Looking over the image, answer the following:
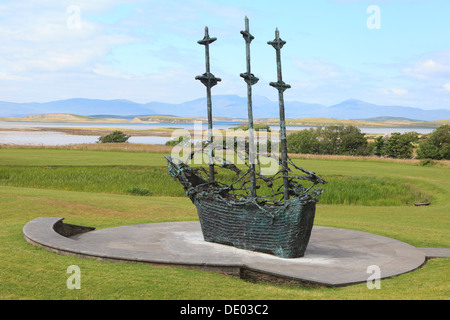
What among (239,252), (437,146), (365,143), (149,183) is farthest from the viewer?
(365,143)

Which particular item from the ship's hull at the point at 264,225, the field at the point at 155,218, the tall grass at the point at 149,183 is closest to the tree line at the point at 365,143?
→ the field at the point at 155,218

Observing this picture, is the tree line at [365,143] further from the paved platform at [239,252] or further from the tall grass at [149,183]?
the paved platform at [239,252]

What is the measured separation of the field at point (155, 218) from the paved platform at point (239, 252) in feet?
0.94

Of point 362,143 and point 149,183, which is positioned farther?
point 362,143

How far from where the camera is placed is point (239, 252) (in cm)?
1082

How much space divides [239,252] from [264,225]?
32.1 inches

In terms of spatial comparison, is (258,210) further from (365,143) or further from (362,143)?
(365,143)

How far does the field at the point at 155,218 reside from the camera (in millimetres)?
7781

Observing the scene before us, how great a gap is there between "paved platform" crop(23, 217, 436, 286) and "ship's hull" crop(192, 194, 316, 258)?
9.4 inches

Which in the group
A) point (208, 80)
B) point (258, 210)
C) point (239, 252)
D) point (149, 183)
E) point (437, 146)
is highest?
point (208, 80)

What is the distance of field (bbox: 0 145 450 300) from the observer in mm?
7781

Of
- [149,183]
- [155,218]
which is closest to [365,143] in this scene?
[149,183]

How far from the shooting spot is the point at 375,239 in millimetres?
12883

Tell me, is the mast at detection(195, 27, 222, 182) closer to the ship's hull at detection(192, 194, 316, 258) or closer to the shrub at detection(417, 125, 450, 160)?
the ship's hull at detection(192, 194, 316, 258)
